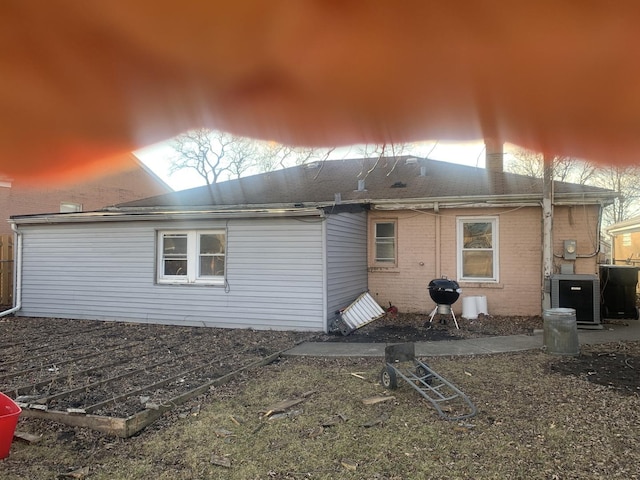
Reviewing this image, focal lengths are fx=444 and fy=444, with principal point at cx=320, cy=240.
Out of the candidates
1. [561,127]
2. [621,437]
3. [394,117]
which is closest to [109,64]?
[394,117]

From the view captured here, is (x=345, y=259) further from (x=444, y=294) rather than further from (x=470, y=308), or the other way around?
(x=470, y=308)

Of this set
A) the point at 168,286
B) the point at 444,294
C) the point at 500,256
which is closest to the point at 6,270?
the point at 168,286

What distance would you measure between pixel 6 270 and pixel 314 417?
13387 mm

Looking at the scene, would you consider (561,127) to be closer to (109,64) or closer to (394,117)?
(394,117)

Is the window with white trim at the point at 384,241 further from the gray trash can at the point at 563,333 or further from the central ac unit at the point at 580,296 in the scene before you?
the gray trash can at the point at 563,333

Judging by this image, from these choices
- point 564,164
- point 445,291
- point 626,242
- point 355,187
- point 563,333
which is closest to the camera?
point 564,164

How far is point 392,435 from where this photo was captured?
171 inches

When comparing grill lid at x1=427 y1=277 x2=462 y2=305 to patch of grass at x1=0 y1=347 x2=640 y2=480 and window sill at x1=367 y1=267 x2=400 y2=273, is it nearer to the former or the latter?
window sill at x1=367 y1=267 x2=400 y2=273

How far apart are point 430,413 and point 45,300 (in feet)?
38.5

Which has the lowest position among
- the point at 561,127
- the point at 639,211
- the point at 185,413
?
the point at 185,413

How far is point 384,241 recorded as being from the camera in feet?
42.0

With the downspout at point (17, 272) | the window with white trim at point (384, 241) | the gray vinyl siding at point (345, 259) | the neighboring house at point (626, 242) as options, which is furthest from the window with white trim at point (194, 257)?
the neighboring house at point (626, 242)

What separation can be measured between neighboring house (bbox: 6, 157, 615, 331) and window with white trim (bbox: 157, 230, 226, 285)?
28mm

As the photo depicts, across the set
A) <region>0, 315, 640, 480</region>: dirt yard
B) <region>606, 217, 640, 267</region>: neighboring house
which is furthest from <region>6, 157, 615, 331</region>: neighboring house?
<region>606, 217, 640, 267</region>: neighboring house
